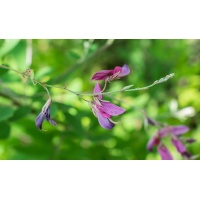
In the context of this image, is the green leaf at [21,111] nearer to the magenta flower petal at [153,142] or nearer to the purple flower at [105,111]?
the magenta flower petal at [153,142]

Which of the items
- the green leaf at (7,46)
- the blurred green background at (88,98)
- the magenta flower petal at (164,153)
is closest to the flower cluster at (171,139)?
the magenta flower petal at (164,153)

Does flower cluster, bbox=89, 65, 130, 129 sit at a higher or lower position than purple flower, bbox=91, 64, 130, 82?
lower

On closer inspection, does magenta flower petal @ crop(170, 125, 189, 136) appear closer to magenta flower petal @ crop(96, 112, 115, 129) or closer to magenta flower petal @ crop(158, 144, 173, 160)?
magenta flower petal @ crop(158, 144, 173, 160)

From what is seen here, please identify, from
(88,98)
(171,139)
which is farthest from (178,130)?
(88,98)

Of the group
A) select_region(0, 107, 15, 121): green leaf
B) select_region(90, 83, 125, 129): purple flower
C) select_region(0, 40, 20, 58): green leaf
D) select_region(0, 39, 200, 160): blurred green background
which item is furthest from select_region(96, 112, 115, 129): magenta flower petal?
select_region(0, 40, 20, 58): green leaf

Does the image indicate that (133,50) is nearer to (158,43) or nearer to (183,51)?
(158,43)

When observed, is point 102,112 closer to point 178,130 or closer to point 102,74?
point 102,74

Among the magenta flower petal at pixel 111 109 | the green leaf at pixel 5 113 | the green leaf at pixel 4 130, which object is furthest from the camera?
the green leaf at pixel 4 130

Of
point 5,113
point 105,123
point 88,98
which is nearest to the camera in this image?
point 105,123
